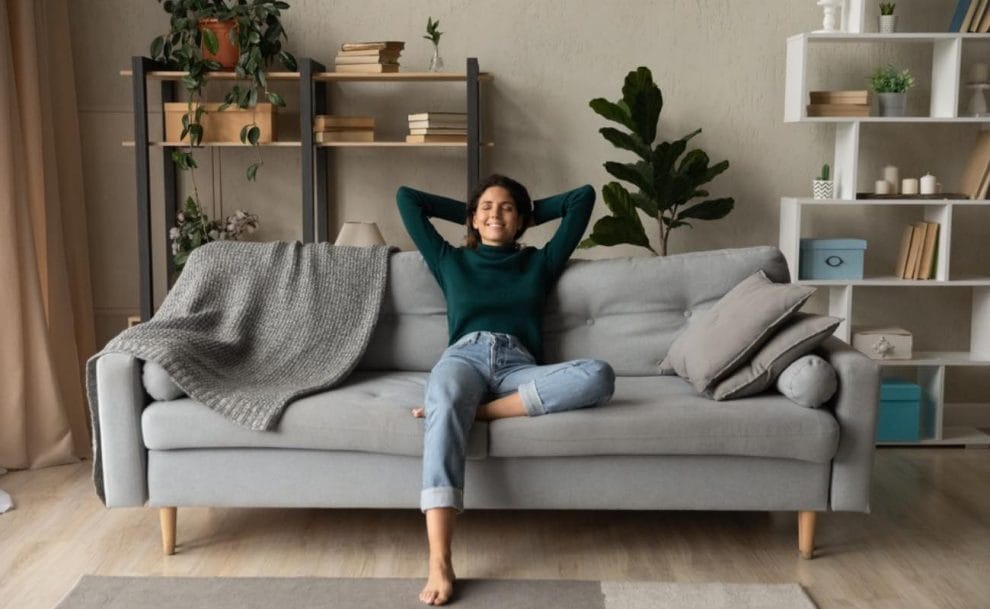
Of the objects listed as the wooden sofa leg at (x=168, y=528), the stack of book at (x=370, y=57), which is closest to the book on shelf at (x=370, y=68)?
the stack of book at (x=370, y=57)

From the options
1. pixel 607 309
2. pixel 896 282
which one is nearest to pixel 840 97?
pixel 896 282

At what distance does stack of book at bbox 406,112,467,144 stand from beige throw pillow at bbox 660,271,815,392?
151 centimetres

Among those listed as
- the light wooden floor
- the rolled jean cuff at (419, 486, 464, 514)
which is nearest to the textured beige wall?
the light wooden floor

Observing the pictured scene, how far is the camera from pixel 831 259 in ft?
15.0

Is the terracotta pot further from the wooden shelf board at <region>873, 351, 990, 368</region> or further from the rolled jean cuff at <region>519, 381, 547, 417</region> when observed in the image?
the wooden shelf board at <region>873, 351, 990, 368</region>

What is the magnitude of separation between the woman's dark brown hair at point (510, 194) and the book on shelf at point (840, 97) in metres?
1.42

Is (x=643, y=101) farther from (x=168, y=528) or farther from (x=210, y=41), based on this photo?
(x=168, y=528)

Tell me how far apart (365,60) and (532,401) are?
76.2 inches

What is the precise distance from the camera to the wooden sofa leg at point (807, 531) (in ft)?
10.4

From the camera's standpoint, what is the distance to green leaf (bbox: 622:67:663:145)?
445 centimetres

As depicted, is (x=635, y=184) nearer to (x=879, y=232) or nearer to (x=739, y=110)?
(x=739, y=110)

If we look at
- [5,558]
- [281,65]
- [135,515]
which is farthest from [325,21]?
Answer: [5,558]

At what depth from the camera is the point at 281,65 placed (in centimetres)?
475

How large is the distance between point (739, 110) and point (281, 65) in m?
1.83
